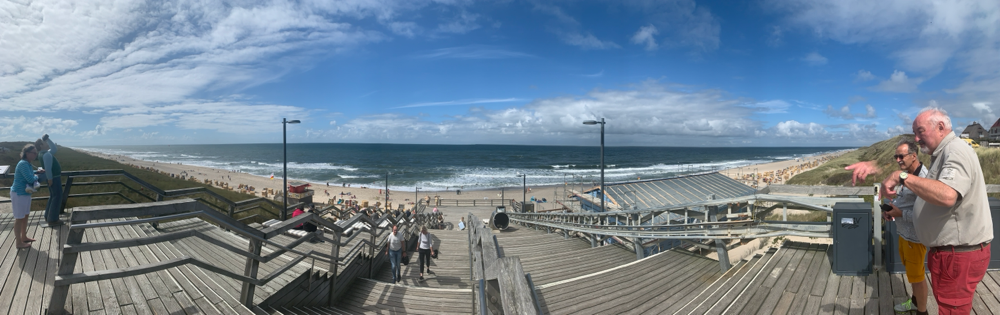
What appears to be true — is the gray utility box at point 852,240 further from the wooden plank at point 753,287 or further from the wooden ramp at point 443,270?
the wooden ramp at point 443,270

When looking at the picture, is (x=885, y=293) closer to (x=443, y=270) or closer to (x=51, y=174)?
(x=443, y=270)

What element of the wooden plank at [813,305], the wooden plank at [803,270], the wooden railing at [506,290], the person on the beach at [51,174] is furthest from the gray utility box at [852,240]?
the person on the beach at [51,174]

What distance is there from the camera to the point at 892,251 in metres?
3.76

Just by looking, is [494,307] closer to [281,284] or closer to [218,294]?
[218,294]

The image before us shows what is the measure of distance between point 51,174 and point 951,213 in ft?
31.5

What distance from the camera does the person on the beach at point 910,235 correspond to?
8.99ft

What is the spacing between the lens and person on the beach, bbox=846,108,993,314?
2.13 meters

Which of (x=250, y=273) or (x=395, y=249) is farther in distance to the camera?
(x=395, y=249)

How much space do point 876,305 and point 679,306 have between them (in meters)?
1.54

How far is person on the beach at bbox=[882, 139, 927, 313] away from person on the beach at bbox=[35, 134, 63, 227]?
379 inches

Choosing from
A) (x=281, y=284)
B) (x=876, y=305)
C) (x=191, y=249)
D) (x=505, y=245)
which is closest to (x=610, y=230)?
(x=505, y=245)

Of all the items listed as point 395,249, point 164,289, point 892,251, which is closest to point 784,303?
point 892,251

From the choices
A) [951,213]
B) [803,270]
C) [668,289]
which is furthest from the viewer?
[668,289]

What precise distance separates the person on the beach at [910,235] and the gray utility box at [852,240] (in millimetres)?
760
